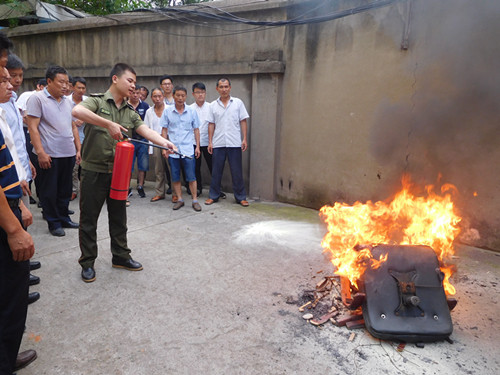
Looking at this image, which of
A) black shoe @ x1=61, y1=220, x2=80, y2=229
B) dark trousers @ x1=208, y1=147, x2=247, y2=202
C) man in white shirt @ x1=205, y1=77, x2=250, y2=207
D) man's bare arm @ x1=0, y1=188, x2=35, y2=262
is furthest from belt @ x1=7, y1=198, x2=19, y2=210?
dark trousers @ x1=208, y1=147, x2=247, y2=202

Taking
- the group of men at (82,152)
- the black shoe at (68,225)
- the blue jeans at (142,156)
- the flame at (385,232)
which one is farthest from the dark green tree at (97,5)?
the flame at (385,232)

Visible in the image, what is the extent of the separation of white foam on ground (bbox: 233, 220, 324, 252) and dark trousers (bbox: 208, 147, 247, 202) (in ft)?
3.90

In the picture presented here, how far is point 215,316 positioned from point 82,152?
215 centimetres

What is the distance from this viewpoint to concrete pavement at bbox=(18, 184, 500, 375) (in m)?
2.58

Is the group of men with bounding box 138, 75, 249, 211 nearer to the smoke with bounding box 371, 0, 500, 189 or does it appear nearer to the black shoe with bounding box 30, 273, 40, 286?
the smoke with bounding box 371, 0, 500, 189

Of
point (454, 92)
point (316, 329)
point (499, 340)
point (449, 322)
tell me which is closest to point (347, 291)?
point (316, 329)

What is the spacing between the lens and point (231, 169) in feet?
22.2

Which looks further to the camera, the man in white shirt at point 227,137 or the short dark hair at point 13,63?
the man in white shirt at point 227,137

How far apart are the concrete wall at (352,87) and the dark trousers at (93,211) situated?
367cm

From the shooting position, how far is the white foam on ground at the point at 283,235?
4.88 metres

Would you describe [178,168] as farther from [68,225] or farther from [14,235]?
[14,235]

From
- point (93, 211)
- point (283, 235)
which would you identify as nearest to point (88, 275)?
point (93, 211)

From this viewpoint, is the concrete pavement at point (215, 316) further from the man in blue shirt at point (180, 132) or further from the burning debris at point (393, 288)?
the man in blue shirt at point (180, 132)

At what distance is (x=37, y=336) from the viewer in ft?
9.27
